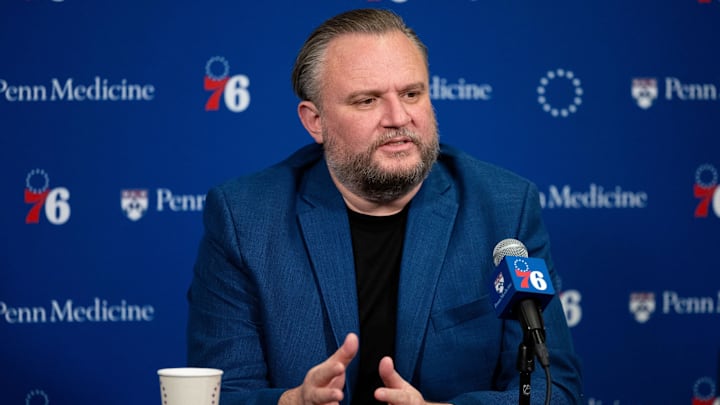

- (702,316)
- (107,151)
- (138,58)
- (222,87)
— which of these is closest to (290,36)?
(222,87)

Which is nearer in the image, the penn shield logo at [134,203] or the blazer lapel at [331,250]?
the blazer lapel at [331,250]

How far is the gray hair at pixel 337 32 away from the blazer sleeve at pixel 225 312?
1.54ft

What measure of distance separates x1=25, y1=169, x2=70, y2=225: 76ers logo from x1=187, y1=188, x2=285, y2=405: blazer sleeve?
119cm

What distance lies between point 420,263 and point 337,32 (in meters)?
0.79

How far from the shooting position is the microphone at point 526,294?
177cm

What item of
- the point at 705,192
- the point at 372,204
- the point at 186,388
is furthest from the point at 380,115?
the point at 705,192

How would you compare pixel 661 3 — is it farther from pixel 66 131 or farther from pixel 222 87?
pixel 66 131

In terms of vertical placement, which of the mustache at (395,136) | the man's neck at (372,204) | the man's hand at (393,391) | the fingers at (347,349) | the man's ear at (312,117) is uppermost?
the man's ear at (312,117)

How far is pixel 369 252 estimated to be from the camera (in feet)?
9.39

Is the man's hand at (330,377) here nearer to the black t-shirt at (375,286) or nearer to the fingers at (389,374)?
the fingers at (389,374)

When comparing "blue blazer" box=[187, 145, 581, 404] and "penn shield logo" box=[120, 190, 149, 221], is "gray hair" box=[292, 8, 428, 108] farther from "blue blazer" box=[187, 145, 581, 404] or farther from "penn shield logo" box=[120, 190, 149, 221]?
"penn shield logo" box=[120, 190, 149, 221]

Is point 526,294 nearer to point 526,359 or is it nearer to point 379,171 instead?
point 526,359

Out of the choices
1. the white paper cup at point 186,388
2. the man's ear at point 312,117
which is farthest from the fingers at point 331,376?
the man's ear at point 312,117

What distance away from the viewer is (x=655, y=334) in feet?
12.8
